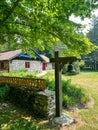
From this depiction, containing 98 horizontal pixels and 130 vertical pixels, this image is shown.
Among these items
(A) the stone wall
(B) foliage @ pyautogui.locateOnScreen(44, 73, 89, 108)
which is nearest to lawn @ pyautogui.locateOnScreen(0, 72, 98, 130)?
(A) the stone wall

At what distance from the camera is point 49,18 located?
7523 millimetres

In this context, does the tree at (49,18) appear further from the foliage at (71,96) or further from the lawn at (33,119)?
the lawn at (33,119)

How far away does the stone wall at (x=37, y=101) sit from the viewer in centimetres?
A: 874

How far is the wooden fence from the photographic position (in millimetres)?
9633

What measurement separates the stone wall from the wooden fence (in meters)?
0.34

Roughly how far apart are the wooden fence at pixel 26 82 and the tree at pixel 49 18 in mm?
2452

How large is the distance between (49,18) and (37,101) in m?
4.22

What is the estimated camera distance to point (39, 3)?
666cm

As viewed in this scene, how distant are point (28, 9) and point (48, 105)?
4.54m

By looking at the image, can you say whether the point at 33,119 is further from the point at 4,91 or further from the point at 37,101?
the point at 4,91

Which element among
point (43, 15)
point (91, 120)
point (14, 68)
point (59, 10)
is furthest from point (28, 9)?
point (14, 68)

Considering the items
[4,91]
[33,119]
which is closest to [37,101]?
[33,119]

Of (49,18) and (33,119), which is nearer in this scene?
(49,18)

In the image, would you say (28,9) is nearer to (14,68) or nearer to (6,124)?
(6,124)
